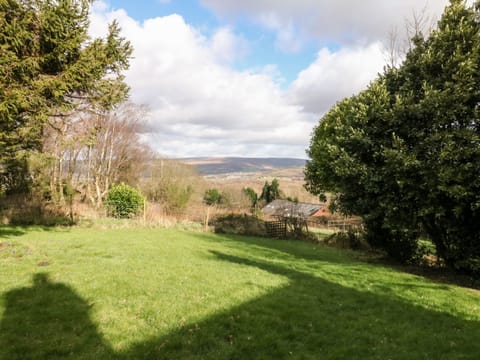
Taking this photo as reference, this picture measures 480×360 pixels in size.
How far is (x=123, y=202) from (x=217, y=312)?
19.3m

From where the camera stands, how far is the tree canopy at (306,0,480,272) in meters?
8.64

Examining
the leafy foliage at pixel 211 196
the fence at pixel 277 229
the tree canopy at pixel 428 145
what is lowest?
the fence at pixel 277 229

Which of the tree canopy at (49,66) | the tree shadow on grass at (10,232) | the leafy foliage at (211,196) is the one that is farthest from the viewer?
the leafy foliage at (211,196)

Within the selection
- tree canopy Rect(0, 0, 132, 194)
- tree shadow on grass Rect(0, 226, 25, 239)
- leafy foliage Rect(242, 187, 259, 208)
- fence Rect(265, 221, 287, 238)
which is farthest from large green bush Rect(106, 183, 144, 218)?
leafy foliage Rect(242, 187, 259, 208)

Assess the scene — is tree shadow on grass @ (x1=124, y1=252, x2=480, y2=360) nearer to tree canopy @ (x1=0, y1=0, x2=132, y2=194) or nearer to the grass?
the grass

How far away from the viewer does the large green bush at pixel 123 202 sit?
22.3 meters

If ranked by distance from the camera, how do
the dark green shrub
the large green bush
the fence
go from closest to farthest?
the dark green shrub → the fence → the large green bush

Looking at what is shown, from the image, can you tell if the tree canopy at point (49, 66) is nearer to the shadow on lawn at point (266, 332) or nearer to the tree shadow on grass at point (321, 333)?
the shadow on lawn at point (266, 332)

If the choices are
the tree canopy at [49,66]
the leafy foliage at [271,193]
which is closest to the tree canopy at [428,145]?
the tree canopy at [49,66]

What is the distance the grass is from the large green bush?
13336 millimetres

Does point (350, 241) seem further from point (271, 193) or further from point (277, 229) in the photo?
point (271, 193)

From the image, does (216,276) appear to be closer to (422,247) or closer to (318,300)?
(318,300)

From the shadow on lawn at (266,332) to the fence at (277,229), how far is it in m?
15.6

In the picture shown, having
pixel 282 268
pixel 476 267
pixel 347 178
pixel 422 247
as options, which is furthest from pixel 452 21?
pixel 282 268
